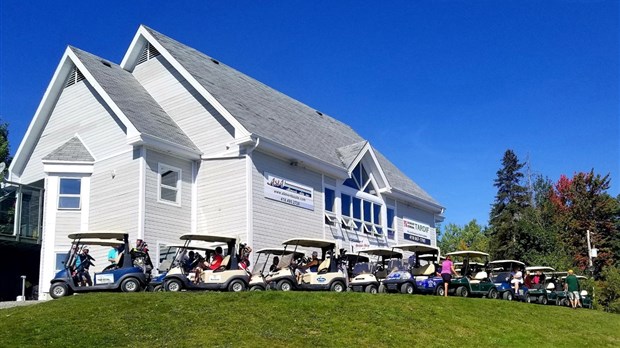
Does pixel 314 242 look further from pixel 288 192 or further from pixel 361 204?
pixel 361 204

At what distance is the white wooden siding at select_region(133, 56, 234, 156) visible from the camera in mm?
29047

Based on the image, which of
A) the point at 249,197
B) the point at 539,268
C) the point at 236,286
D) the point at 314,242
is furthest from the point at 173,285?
the point at 539,268

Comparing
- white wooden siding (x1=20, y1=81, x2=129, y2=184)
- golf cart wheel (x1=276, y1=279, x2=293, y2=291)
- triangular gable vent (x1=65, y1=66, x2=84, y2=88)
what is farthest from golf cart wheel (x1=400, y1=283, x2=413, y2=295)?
triangular gable vent (x1=65, y1=66, x2=84, y2=88)

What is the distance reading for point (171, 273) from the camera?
22297 mm

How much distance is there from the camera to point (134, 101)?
29391 millimetres

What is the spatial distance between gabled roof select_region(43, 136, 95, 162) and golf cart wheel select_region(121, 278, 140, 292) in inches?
337

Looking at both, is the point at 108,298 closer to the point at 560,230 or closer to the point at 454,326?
the point at 454,326

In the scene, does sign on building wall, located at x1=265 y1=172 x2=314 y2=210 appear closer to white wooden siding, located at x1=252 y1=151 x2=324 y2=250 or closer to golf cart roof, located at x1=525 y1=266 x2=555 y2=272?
white wooden siding, located at x1=252 y1=151 x2=324 y2=250

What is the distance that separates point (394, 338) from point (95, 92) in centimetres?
1826

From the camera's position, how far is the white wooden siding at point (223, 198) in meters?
27.6

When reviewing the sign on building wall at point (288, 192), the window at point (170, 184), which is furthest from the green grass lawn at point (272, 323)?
the window at point (170, 184)

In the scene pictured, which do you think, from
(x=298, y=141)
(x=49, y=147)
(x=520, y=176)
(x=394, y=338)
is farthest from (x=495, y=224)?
(x=394, y=338)

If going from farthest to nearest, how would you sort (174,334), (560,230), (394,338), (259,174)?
(560,230) → (259,174) → (394,338) → (174,334)

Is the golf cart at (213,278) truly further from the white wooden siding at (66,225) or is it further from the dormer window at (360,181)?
the dormer window at (360,181)
